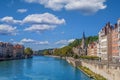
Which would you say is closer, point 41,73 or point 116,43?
point 41,73

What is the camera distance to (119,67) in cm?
4419

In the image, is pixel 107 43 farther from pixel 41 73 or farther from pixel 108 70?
pixel 108 70

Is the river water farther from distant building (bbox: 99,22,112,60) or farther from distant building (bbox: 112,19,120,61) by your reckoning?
distant building (bbox: 99,22,112,60)

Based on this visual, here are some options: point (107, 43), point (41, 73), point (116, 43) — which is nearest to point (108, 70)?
point (41, 73)

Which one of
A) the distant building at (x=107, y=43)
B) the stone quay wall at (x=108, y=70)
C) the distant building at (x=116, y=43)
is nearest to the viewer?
the stone quay wall at (x=108, y=70)

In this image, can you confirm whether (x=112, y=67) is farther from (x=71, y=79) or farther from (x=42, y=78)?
(x=42, y=78)

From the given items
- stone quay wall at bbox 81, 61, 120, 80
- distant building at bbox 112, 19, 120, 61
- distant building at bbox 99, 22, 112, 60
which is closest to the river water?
stone quay wall at bbox 81, 61, 120, 80

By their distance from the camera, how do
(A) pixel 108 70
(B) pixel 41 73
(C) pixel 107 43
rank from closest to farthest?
(A) pixel 108 70 → (B) pixel 41 73 → (C) pixel 107 43

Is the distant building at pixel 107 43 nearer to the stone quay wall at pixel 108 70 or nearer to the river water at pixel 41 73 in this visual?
the river water at pixel 41 73

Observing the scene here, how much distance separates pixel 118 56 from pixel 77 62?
25.8 metres

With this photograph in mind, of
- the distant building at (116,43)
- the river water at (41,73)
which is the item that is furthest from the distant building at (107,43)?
the river water at (41,73)

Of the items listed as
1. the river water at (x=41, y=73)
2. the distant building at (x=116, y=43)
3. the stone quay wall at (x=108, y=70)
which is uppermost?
the distant building at (x=116, y=43)

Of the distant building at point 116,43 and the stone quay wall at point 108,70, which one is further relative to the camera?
the distant building at point 116,43

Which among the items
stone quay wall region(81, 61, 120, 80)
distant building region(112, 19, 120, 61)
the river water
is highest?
distant building region(112, 19, 120, 61)
